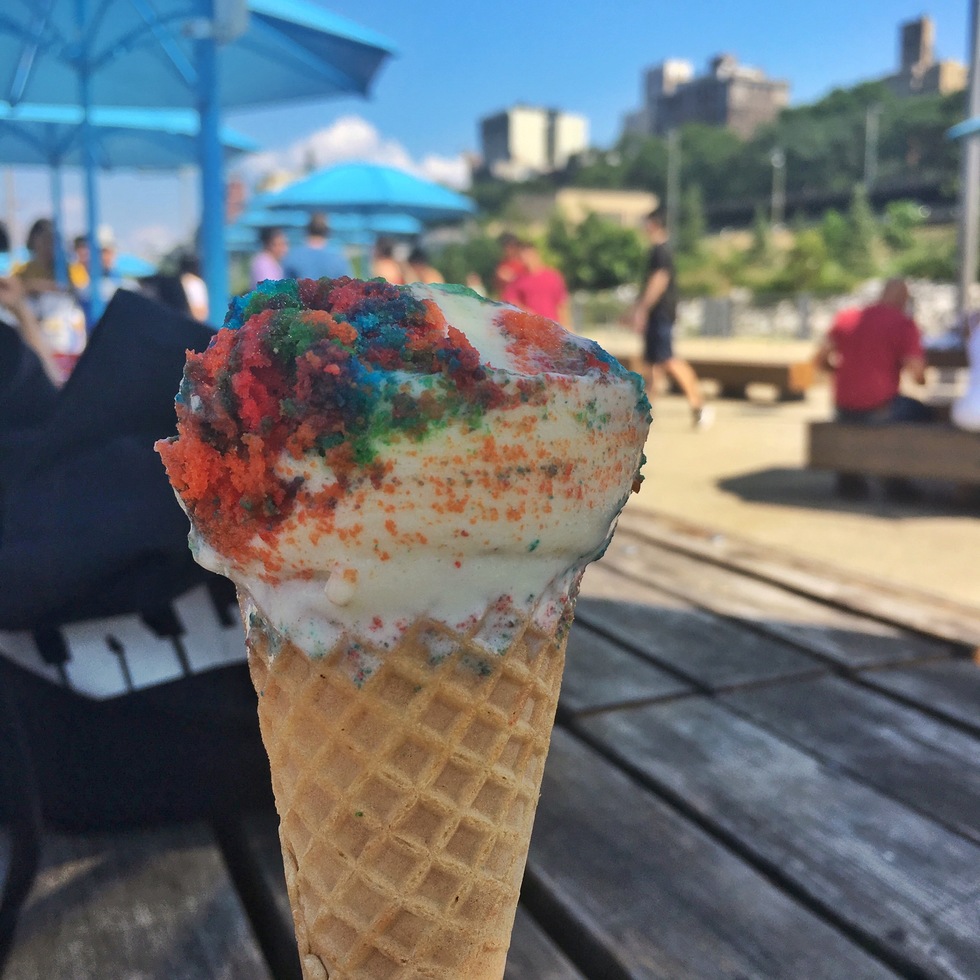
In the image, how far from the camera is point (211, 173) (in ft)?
12.5

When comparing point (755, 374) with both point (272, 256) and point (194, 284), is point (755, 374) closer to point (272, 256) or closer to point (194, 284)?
point (272, 256)

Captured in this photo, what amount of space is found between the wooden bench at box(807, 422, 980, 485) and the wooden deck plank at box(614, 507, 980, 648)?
2.53 meters

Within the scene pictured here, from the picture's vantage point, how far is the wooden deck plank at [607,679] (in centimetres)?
172

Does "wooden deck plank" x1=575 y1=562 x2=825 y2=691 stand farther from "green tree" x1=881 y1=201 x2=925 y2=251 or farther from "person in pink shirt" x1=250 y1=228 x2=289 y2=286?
"green tree" x1=881 y1=201 x2=925 y2=251

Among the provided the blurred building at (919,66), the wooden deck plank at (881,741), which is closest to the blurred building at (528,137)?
the blurred building at (919,66)

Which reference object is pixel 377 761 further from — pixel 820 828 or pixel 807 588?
pixel 807 588

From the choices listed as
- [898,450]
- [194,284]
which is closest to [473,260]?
[194,284]

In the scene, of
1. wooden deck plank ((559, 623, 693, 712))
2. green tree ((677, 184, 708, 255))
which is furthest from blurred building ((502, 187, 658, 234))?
wooden deck plank ((559, 623, 693, 712))

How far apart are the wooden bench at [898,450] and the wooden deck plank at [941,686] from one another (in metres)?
3.32

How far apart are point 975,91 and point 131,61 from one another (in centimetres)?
690

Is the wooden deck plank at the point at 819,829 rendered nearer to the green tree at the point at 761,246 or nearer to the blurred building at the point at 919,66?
the green tree at the point at 761,246

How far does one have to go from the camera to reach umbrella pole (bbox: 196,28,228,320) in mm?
3844

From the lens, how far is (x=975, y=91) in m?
7.54

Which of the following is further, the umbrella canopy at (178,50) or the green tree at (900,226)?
the green tree at (900,226)
